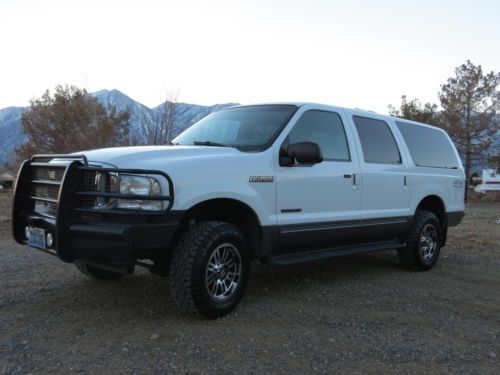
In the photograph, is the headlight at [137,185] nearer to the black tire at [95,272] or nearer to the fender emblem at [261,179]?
the fender emblem at [261,179]

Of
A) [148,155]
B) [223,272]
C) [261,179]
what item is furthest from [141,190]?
[261,179]

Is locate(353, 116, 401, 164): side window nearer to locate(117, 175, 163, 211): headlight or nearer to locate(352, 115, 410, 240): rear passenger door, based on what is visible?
locate(352, 115, 410, 240): rear passenger door

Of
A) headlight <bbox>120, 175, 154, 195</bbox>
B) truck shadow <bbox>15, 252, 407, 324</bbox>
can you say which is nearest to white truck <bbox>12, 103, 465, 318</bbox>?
headlight <bbox>120, 175, 154, 195</bbox>

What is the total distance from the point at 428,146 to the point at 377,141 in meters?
1.30

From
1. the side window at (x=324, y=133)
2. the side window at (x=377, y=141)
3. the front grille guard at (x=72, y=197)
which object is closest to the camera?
the front grille guard at (x=72, y=197)

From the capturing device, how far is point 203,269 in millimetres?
3719

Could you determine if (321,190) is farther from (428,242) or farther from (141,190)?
(428,242)

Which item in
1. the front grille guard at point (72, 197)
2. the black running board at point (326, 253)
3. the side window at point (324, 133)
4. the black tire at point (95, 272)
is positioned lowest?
the black tire at point (95, 272)

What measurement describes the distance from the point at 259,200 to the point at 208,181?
605 millimetres

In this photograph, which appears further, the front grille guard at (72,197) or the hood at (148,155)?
the hood at (148,155)

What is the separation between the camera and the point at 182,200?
143 inches

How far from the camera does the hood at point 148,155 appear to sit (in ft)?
11.9

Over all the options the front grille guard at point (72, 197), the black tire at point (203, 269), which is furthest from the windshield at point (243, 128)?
the front grille guard at point (72, 197)

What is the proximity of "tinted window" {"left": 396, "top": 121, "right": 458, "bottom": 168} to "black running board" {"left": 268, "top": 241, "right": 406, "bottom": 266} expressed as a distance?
126cm
